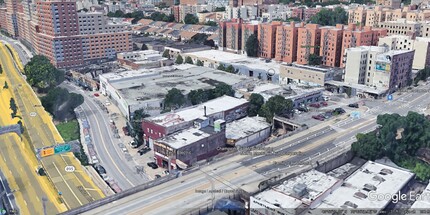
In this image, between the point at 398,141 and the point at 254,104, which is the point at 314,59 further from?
the point at 398,141

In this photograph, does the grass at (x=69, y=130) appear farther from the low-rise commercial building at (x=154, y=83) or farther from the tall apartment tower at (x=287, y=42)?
the tall apartment tower at (x=287, y=42)

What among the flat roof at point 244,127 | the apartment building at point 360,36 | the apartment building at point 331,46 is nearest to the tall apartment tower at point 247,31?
the apartment building at point 331,46

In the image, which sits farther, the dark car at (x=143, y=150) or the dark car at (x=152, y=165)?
the dark car at (x=143, y=150)

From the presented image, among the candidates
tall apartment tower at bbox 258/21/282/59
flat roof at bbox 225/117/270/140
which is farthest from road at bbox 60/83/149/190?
tall apartment tower at bbox 258/21/282/59

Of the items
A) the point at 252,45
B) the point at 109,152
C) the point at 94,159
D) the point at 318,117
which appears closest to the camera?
the point at 94,159

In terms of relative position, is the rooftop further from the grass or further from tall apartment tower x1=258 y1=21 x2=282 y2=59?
tall apartment tower x1=258 y1=21 x2=282 y2=59

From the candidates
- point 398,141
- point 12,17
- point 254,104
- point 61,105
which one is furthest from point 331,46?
point 12,17
